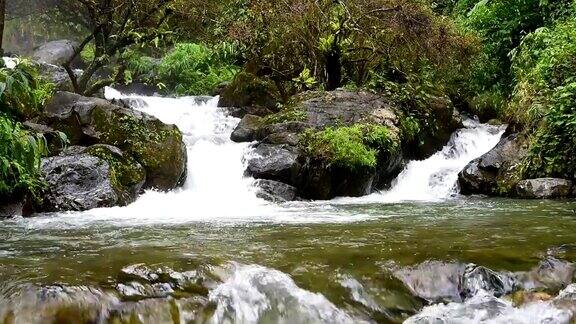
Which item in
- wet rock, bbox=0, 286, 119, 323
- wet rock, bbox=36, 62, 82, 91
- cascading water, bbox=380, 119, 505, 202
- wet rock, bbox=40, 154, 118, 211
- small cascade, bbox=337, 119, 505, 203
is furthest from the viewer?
wet rock, bbox=36, 62, 82, 91

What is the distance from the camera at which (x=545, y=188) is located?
8875 millimetres

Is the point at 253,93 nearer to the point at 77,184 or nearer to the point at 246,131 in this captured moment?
the point at 246,131

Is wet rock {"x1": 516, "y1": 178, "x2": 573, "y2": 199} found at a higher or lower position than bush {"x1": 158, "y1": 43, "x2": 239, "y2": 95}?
lower

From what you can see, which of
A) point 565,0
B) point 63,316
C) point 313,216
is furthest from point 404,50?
point 63,316

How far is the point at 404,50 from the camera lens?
13055mm

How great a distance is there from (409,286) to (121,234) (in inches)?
118

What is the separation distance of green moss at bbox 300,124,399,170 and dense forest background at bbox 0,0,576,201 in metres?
1.12

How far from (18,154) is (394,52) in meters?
10.0

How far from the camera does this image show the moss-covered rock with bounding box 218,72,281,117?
46.4 ft

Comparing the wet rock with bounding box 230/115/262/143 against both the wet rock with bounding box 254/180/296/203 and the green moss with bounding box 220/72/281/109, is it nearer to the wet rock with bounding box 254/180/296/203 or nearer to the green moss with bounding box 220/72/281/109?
the wet rock with bounding box 254/180/296/203

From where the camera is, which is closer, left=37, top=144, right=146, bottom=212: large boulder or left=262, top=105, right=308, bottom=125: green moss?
left=37, top=144, right=146, bottom=212: large boulder

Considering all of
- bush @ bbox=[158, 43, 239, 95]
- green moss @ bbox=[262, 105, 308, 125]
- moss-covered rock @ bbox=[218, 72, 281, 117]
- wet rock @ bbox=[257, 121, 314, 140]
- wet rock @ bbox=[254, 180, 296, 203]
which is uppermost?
bush @ bbox=[158, 43, 239, 95]

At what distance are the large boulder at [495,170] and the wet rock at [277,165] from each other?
3.17 metres

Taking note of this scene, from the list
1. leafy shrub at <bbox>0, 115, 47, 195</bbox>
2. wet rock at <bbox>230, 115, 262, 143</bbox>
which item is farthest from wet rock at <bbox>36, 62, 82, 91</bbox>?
leafy shrub at <bbox>0, 115, 47, 195</bbox>
